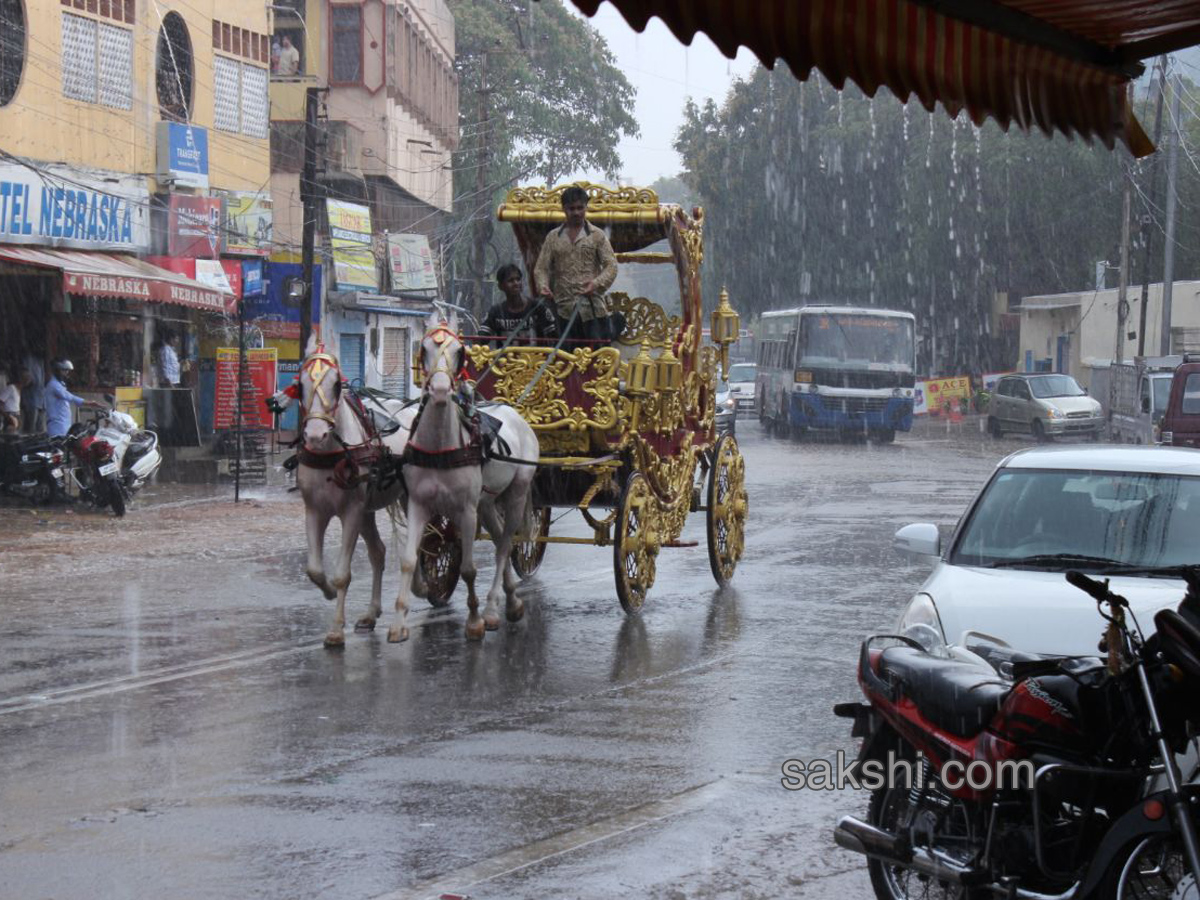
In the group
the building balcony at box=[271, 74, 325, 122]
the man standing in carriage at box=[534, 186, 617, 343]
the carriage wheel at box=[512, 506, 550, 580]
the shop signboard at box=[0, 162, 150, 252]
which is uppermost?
the building balcony at box=[271, 74, 325, 122]

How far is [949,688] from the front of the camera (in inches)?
194

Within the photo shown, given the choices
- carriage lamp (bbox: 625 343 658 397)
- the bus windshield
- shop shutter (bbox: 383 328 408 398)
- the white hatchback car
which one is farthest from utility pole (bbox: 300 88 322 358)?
the white hatchback car

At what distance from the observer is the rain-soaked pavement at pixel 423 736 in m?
5.77

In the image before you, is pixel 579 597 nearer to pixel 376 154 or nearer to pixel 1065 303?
pixel 376 154

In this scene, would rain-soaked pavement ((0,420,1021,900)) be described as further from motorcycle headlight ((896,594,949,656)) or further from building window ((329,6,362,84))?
building window ((329,6,362,84))

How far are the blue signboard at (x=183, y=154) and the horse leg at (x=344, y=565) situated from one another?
17.8 meters

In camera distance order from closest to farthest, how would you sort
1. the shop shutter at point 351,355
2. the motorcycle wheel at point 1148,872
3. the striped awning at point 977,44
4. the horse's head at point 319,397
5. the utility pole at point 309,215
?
the striped awning at point 977,44
the motorcycle wheel at point 1148,872
the horse's head at point 319,397
the utility pole at point 309,215
the shop shutter at point 351,355

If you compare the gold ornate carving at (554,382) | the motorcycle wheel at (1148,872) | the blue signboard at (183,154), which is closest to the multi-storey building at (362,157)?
the blue signboard at (183,154)

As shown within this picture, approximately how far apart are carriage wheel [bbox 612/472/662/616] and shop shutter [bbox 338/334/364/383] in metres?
27.3

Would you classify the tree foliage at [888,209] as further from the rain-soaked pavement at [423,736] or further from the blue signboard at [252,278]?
the rain-soaked pavement at [423,736]

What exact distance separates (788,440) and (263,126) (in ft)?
48.0

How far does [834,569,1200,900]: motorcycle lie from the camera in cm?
438

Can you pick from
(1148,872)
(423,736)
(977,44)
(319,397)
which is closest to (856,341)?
(319,397)

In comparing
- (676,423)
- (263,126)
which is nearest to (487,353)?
(676,423)
